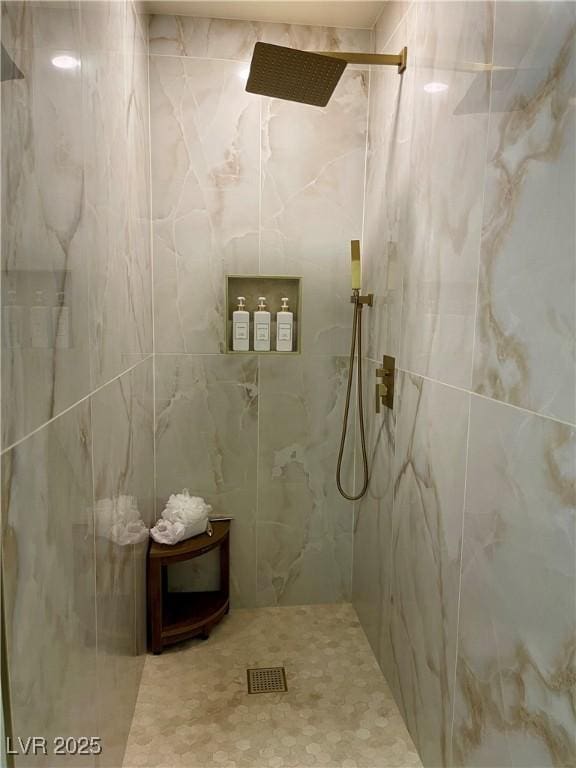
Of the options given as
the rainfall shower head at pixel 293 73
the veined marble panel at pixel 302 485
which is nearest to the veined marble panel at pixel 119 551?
the veined marble panel at pixel 302 485

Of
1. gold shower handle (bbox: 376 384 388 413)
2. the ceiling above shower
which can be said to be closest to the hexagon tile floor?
gold shower handle (bbox: 376 384 388 413)

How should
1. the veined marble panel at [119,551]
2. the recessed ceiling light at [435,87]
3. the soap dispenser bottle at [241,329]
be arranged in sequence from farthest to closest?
the soap dispenser bottle at [241,329] → the recessed ceiling light at [435,87] → the veined marble panel at [119,551]

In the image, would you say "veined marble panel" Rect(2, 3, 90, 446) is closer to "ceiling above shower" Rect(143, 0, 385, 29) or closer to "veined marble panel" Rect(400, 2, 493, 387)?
"veined marble panel" Rect(400, 2, 493, 387)

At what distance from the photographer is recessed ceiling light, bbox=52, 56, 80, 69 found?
0.92 meters

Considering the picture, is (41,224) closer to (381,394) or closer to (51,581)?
(51,581)

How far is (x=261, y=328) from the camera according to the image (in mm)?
2285

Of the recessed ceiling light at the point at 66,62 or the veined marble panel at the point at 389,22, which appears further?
the veined marble panel at the point at 389,22

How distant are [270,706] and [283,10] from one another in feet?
8.77

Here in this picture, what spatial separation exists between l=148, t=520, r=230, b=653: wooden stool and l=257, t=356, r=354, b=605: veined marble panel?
0.66 ft

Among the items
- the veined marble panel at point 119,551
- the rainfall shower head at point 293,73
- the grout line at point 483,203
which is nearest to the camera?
the grout line at point 483,203

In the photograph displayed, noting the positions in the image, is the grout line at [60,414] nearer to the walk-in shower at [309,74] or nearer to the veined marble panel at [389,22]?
the walk-in shower at [309,74]

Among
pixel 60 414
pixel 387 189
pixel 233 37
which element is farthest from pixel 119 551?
pixel 233 37

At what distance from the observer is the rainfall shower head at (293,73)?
1.54 meters

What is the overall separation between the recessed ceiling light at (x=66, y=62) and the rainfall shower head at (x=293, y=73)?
640 mm
